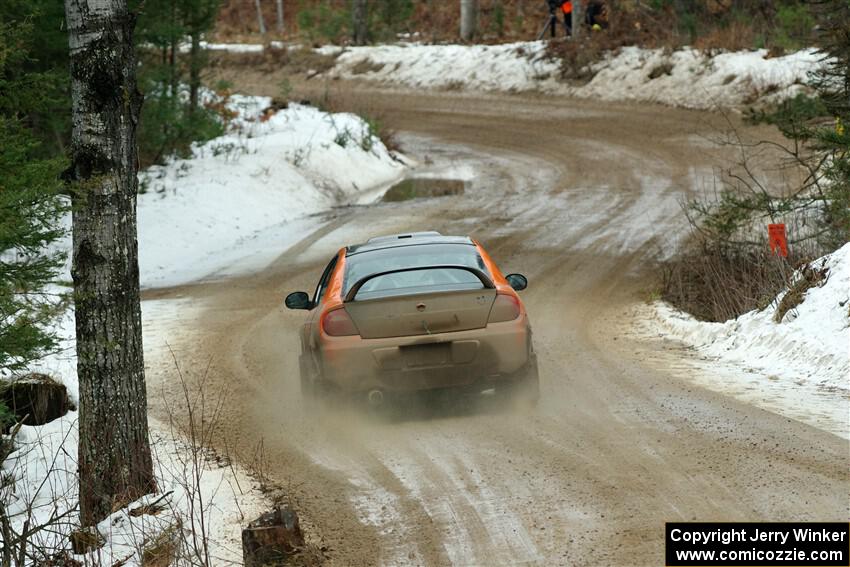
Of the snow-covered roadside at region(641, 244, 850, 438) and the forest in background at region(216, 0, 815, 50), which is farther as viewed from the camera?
the forest in background at region(216, 0, 815, 50)

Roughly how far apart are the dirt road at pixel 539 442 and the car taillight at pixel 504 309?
85cm

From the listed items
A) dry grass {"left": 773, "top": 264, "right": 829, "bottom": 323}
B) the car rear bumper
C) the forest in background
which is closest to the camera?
the car rear bumper

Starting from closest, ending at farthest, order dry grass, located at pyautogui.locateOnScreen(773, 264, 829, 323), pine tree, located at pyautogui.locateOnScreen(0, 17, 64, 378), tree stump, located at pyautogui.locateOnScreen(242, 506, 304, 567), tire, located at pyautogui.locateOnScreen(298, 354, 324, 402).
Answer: tree stump, located at pyautogui.locateOnScreen(242, 506, 304, 567) → pine tree, located at pyautogui.locateOnScreen(0, 17, 64, 378) → tire, located at pyautogui.locateOnScreen(298, 354, 324, 402) → dry grass, located at pyautogui.locateOnScreen(773, 264, 829, 323)

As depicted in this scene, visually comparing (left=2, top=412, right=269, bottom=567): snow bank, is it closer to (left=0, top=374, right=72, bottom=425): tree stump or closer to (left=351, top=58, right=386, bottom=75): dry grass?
(left=0, top=374, right=72, bottom=425): tree stump

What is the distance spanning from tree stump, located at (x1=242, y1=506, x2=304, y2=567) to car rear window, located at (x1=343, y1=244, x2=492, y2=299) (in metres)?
3.31

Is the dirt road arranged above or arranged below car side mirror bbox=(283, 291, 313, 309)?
below

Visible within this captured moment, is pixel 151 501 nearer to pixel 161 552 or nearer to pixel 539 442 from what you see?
pixel 161 552

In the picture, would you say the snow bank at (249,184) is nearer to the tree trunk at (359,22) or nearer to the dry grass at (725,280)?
the dry grass at (725,280)

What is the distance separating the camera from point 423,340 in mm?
9594

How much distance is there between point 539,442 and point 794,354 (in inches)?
139

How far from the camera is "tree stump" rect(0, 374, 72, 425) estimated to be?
10320mm

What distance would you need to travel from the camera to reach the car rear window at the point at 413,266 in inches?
393

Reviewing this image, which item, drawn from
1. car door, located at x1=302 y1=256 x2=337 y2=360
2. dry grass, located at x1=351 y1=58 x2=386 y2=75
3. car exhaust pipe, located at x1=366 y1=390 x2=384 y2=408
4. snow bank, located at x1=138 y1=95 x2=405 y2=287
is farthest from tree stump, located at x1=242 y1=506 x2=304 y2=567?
dry grass, located at x1=351 y1=58 x2=386 y2=75

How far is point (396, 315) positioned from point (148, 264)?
10.5 metres
